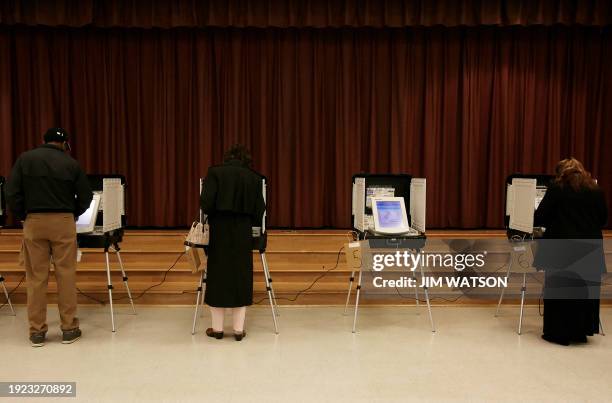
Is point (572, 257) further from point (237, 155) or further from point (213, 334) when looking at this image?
point (213, 334)

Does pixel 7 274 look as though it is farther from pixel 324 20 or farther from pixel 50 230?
pixel 324 20

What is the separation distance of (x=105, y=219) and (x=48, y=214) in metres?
0.57

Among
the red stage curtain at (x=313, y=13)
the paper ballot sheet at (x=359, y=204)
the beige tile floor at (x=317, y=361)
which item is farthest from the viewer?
the red stage curtain at (x=313, y=13)

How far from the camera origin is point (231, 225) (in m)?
3.75

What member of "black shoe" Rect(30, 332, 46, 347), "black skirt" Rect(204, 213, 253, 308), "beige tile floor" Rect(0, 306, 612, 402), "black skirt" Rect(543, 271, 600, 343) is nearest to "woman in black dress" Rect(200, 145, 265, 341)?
"black skirt" Rect(204, 213, 253, 308)

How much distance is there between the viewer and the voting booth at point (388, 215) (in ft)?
13.6

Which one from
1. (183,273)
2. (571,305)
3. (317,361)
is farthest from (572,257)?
(183,273)

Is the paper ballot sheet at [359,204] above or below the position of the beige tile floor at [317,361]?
above

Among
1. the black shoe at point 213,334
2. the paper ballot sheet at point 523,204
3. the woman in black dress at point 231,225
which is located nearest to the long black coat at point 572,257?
the paper ballot sheet at point 523,204

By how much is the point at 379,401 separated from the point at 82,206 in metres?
2.41

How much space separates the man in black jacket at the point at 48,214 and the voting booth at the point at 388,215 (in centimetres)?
206

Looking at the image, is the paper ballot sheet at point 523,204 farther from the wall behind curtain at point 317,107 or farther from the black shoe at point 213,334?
the wall behind curtain at point 317,107

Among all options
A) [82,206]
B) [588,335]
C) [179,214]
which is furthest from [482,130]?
[82,206]

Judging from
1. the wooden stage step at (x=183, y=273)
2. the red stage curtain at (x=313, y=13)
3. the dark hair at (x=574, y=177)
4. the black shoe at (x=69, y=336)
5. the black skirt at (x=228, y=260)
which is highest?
the red stage curtain at (x=313, y=13)
